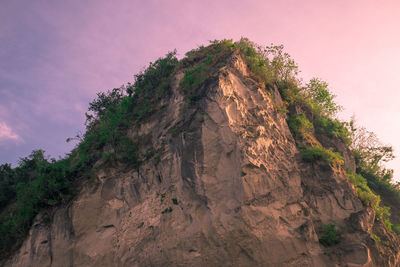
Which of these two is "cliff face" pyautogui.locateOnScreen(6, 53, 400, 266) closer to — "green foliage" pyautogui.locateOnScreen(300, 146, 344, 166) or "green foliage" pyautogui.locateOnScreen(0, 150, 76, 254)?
"green foliage" pyautogui.locateOnScreen(300, 146, 344, 166)

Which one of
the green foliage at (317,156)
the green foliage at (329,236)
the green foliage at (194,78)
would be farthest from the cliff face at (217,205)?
the green foliage at (194,78)

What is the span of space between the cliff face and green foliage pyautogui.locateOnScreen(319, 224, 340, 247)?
235mm

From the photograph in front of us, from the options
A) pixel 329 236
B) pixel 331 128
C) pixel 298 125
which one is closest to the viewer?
pixel 329 236

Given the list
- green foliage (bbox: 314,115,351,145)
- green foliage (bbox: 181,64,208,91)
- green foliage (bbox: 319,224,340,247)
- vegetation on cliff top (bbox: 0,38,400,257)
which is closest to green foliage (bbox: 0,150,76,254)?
vegetation on cliff top (bbox: 0,38,400,257)

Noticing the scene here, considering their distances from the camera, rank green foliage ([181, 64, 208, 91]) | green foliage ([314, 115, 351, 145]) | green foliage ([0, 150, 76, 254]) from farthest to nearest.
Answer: green foliage ([314, 115, 351, 145]) < green foliage ([181, 64, 208, 91]) < green foliage ([0, 150, 76, 254])

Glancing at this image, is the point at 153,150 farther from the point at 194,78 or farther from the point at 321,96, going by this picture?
the point at 321,96

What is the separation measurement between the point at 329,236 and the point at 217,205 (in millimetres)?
5269

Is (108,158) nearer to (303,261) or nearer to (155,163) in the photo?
(155,163)

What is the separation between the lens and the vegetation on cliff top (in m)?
14.7

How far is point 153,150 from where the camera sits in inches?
577

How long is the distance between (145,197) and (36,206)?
6.18 metres

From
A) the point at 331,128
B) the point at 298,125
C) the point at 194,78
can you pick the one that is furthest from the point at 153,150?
the point at 331,128

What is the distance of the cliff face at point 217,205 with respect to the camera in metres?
11.2

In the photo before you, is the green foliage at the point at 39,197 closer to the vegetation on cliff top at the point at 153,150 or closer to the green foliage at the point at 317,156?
the vegetation on cliff top at the point at 153,150
